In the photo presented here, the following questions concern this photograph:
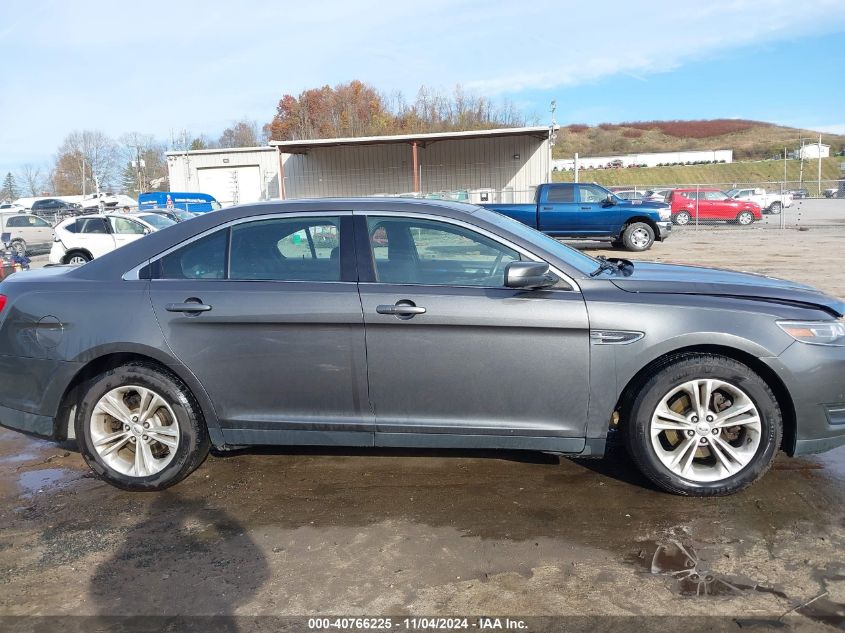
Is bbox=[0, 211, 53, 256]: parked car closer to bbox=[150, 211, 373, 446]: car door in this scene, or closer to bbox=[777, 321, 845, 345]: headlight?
bbox=[150, 211, 373, 446]: car door

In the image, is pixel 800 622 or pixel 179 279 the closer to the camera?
pixel 800 622

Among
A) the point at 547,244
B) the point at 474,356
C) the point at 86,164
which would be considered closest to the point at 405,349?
the point at 474,356

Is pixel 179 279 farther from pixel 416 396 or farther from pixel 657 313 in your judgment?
pixel 657 313

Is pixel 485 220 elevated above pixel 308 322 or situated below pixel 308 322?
above

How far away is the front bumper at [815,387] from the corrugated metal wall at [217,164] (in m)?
35.0

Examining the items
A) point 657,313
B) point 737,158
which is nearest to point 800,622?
point 657,313

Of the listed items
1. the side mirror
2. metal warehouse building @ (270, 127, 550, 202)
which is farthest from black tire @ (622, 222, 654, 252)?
the side mirror

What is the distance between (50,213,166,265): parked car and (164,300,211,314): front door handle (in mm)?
13903

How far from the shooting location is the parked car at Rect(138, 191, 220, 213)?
29984 mm

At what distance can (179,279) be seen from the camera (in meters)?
3.87

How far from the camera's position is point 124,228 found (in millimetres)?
17109

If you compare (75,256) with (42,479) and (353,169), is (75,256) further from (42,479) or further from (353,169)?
(353,169)

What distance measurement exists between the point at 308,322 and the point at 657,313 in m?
1.88

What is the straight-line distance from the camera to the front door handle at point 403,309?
140 inches
